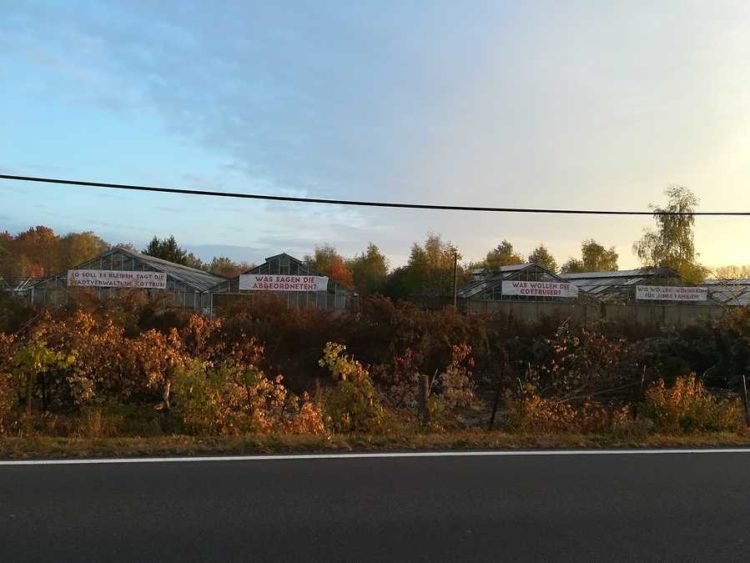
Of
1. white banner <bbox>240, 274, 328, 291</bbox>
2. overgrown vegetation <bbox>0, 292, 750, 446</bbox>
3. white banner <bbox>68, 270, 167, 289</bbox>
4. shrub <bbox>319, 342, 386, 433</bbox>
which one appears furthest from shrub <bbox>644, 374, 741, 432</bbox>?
white banner <bbox>68, 270, 167, 289</bbox>

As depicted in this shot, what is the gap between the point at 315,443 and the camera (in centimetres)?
838

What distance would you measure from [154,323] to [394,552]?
17.5 metres

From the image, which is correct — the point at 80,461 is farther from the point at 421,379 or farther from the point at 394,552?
the point at 421,379

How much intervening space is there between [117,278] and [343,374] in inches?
1483

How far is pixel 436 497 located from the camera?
5.92m

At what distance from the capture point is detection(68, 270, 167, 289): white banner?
1674 inches

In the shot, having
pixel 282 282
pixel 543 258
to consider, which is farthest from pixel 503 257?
pixel 282 282

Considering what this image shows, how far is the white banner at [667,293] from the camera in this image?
170 ft

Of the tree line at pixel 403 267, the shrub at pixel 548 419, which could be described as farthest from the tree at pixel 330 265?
the shrub at pixel 548 419

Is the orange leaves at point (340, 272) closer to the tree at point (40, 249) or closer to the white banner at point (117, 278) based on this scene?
the tree at point (40, 249)

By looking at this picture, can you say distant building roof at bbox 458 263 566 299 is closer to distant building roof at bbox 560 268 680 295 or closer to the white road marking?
distant building roof at bbox 560 268 680 295

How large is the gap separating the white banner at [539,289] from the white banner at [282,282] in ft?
50.1

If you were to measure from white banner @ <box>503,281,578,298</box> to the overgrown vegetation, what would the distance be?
26.2 meters

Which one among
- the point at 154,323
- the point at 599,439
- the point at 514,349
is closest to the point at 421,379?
the point at 599,439
